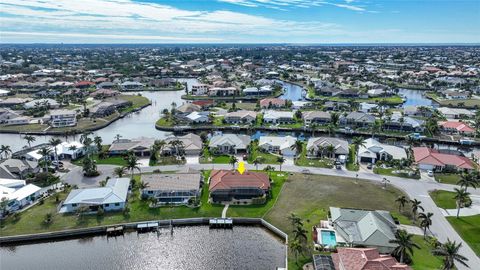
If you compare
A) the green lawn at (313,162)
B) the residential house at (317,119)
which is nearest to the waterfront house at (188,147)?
the green lawn at (313,162)

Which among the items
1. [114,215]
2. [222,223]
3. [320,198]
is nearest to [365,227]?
[320,198]

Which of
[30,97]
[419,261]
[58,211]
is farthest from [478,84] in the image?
[30,97]

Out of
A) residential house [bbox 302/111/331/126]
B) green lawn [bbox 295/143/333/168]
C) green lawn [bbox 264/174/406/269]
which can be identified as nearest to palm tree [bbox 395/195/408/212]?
green lawn [bbox 264/174/406/269]

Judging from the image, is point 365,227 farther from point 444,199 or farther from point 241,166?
point 241,166

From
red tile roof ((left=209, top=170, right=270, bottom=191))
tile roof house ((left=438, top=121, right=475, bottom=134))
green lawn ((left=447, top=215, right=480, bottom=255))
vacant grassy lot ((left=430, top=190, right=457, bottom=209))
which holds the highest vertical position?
tile roof house ((left=438, top=121, right=475, bottom=134))

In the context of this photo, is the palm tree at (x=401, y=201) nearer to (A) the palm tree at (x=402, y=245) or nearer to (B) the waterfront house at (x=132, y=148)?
(A) the palm tree at (x=402, y=245)

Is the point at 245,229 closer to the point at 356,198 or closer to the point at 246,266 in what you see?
the point at 246,266

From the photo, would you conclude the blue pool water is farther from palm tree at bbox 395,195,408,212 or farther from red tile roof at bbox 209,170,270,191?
red tile roof at bbox 209,170,270,191

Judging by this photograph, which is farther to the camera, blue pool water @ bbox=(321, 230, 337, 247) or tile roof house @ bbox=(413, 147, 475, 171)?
tile roof house @ bbox=(413, 147, 475, 171)
